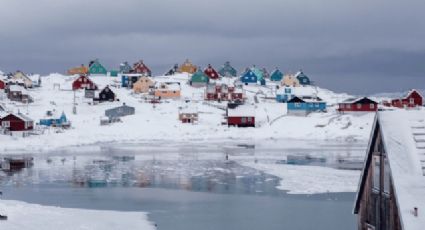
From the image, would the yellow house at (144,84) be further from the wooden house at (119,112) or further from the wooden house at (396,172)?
the wooden house at (396,172)

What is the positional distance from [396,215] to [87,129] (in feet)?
219

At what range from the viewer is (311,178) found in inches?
1441

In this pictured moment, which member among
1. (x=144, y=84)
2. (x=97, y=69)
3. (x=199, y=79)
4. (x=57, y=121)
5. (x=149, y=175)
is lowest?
(x=149, y=175)

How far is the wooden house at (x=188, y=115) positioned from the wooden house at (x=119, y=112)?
24.2 feet

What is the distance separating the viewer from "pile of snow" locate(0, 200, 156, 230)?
20.8 meters

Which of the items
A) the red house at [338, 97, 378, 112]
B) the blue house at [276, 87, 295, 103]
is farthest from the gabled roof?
the blue house at [276, 87, 295, 103]

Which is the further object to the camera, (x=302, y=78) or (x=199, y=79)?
(x=302, y=78)

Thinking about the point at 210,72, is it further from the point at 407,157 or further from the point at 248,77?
the point at 407,157

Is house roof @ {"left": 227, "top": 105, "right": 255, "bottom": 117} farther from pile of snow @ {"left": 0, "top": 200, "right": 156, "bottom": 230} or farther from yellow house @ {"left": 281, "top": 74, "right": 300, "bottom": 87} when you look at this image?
pile of snow @ {"left": 0, "top": 200, "right": 156, "bottom": 230}

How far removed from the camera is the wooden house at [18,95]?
89000mm

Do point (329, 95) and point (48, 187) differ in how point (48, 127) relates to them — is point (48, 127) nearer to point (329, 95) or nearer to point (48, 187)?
point (48, 187)

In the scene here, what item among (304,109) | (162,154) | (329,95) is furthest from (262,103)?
(162,154)

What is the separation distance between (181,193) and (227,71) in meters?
101

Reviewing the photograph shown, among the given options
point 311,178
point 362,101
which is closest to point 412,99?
point 362,101
